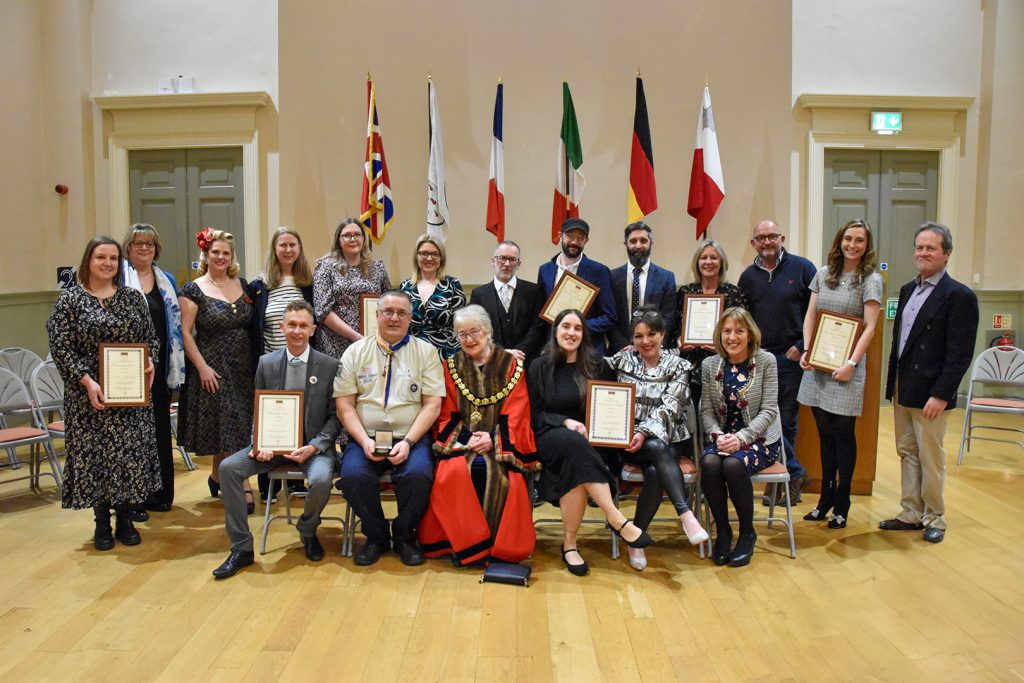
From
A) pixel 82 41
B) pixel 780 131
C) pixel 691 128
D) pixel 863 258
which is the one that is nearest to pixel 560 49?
pixel 691 128

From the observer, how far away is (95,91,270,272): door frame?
287 inches

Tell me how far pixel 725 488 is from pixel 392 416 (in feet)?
5.61

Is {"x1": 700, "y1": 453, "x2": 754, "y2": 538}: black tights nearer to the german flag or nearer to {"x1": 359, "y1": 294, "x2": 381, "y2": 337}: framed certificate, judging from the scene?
{"x1": 359, "y1": 294, "x2": 381, "y2": 337}: framed certificate

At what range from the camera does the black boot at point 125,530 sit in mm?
4004

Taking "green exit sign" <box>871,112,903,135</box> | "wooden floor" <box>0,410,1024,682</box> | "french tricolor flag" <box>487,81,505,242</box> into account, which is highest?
"green exit sign" <box>871,112,903,135</box>

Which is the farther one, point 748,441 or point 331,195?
point 331,195

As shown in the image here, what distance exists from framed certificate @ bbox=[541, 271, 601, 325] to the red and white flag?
299 cm

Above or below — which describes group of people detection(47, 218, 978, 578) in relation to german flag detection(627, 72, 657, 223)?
below

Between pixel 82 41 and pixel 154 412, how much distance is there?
16.3ft

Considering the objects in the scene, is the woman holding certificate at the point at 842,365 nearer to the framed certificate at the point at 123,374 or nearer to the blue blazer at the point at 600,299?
the blue blazer at the point at 600,299

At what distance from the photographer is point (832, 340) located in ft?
13.7

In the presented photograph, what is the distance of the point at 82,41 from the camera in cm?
735

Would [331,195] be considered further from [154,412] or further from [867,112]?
[867,112]

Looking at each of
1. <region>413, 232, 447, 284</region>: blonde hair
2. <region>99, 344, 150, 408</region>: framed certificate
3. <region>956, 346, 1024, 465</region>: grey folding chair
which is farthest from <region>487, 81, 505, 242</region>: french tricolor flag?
<region>956, 346, 1024, 465</region>: grey folding chair
